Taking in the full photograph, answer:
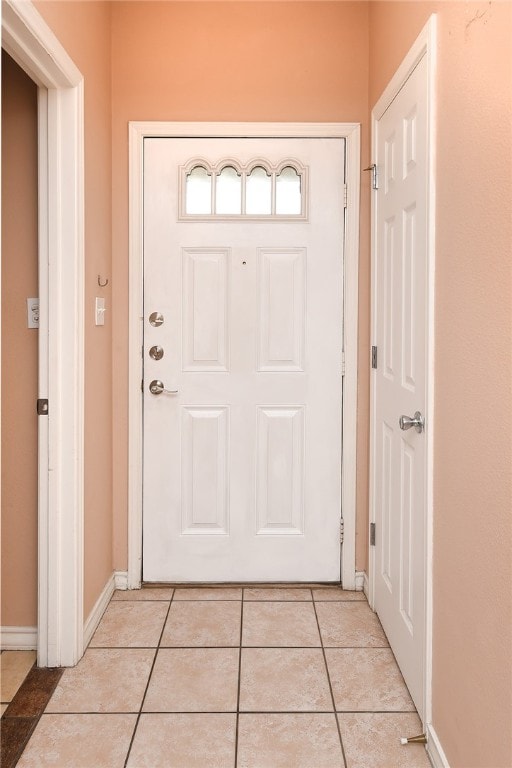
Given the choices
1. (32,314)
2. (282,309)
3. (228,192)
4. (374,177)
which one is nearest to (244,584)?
(282,309)

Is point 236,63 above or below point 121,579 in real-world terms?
above

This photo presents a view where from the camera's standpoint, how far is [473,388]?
1.55 m

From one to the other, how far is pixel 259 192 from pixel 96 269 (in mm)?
826

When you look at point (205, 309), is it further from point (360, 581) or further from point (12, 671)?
point (12, 671)

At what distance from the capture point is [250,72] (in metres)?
2.87

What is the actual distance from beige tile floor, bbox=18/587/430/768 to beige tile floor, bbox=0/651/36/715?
145mm

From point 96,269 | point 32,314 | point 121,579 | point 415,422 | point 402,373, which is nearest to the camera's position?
point 415,422

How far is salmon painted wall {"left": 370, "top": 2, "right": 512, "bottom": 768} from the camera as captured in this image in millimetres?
1362

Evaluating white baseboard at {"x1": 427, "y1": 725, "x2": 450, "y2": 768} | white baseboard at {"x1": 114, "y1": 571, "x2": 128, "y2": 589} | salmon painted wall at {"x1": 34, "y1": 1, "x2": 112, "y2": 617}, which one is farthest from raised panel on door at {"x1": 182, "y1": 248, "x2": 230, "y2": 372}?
white baseboard at {"x1": 427, "y1": 725, "x2": 450, "y2": 768}

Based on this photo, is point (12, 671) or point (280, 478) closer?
point (12, 671)

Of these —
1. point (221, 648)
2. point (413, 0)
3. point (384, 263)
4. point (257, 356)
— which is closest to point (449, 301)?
point (384, 263)

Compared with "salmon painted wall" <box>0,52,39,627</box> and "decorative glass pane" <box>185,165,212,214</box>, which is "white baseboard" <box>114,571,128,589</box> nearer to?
"salmon painted wall" <box>0,52,39,627</box>

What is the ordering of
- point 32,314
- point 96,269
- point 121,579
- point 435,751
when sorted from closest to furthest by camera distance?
point 435,751 → point 32,314 → point 96,269 → point 121,579

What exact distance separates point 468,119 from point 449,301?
449 millimetres
